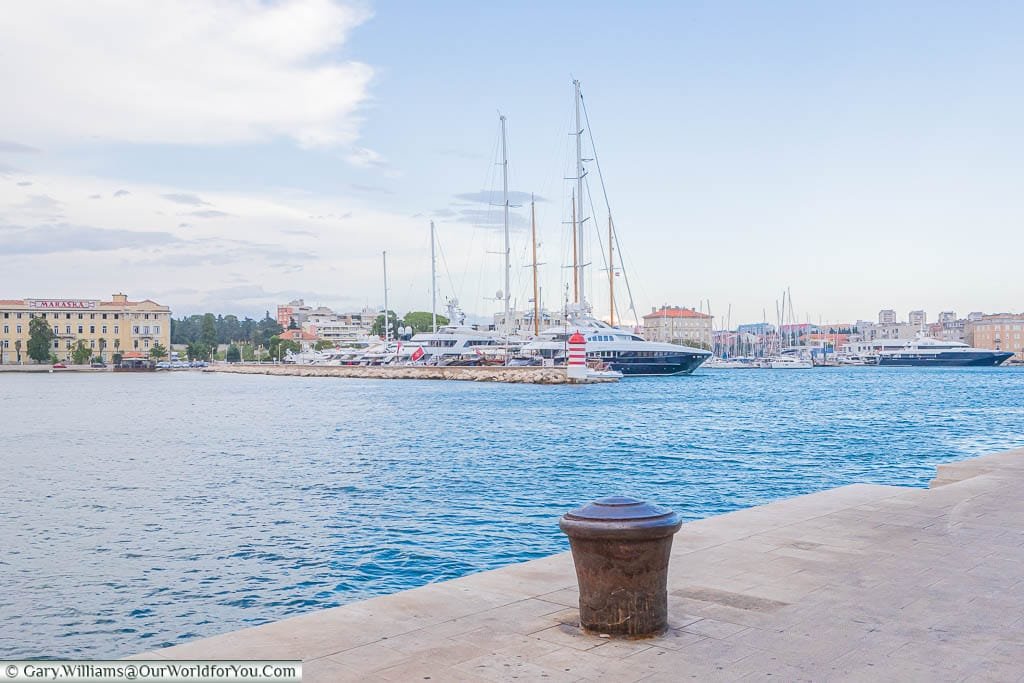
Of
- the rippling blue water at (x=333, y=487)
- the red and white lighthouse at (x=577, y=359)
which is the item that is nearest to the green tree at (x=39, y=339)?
the red and white lighthouse at (x=577, y=359)

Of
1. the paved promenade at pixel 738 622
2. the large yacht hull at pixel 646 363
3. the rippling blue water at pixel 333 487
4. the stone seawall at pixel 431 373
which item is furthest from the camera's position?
the large yacht hull at pixel 646 363

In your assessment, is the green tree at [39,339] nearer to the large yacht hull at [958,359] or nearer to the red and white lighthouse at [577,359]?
the red and white lighthouse at [577,359]

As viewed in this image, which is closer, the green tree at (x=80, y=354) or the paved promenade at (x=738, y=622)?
the paved promenade at (x=738, y=622)

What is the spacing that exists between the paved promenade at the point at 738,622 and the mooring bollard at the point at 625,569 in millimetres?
156

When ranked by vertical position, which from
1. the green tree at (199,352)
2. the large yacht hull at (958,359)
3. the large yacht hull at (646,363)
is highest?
the green tree at (199,352)

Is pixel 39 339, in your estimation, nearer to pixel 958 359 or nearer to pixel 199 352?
pixel 199 352

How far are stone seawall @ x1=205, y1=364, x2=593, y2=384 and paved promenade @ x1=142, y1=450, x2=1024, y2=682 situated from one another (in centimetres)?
7108

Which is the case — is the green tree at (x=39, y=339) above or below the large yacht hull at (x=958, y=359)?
above

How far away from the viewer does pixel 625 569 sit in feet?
20.3

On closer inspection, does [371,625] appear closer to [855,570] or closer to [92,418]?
[855,570]

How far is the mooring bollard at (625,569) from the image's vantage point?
20.2 feet

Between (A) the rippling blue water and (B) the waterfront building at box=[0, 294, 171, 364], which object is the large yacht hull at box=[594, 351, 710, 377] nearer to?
(A) the rippling blue water

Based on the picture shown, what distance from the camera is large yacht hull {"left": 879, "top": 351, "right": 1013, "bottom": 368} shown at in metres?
145

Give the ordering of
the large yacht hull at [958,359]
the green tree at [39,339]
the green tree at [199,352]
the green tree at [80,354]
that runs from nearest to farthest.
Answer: the large yacht hull at [958,359], the green tree at [39,339], the green tree at [80,354], the green tree at [199,352]
